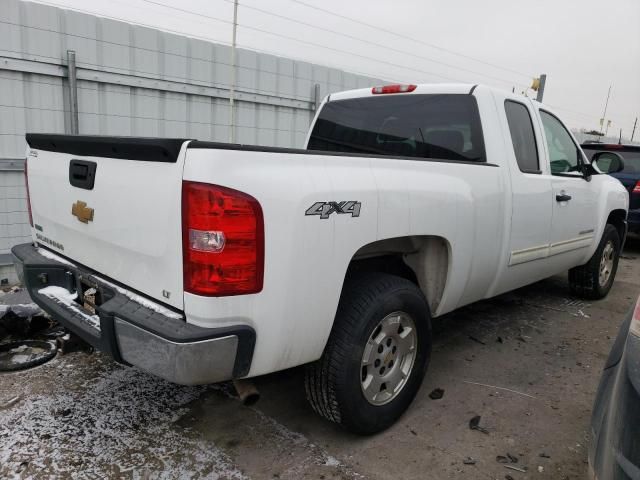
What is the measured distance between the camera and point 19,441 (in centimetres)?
261

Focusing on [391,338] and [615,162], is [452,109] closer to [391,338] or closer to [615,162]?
[391,338]

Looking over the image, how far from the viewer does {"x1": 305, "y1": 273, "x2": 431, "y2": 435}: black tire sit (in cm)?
241

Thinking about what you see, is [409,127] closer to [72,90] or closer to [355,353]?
[355,353]

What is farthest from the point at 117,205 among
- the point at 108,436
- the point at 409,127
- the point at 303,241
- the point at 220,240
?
the point at 409,127

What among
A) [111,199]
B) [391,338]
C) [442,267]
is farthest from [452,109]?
[111,199]

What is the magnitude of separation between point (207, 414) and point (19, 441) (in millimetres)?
963

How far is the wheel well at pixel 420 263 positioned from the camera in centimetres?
292

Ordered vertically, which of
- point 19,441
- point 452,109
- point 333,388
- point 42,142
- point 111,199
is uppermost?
point 452,109

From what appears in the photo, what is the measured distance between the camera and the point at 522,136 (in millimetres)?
3740

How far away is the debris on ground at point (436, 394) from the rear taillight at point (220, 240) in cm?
178

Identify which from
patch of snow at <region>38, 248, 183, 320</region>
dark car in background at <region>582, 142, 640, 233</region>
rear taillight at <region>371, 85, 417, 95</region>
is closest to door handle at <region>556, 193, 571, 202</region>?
rear taillight at <region>371, 85, 417, 95</region>

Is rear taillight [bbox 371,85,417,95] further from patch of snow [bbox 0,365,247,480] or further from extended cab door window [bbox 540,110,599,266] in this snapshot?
patch of snow [bbox 0,365,247,480]

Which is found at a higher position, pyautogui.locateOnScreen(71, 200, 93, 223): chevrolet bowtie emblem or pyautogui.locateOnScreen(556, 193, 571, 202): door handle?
pyautogui.locateOnScreen(556, 193, 571, 202): door handle

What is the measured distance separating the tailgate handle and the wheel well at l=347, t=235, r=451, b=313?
1.42 m
